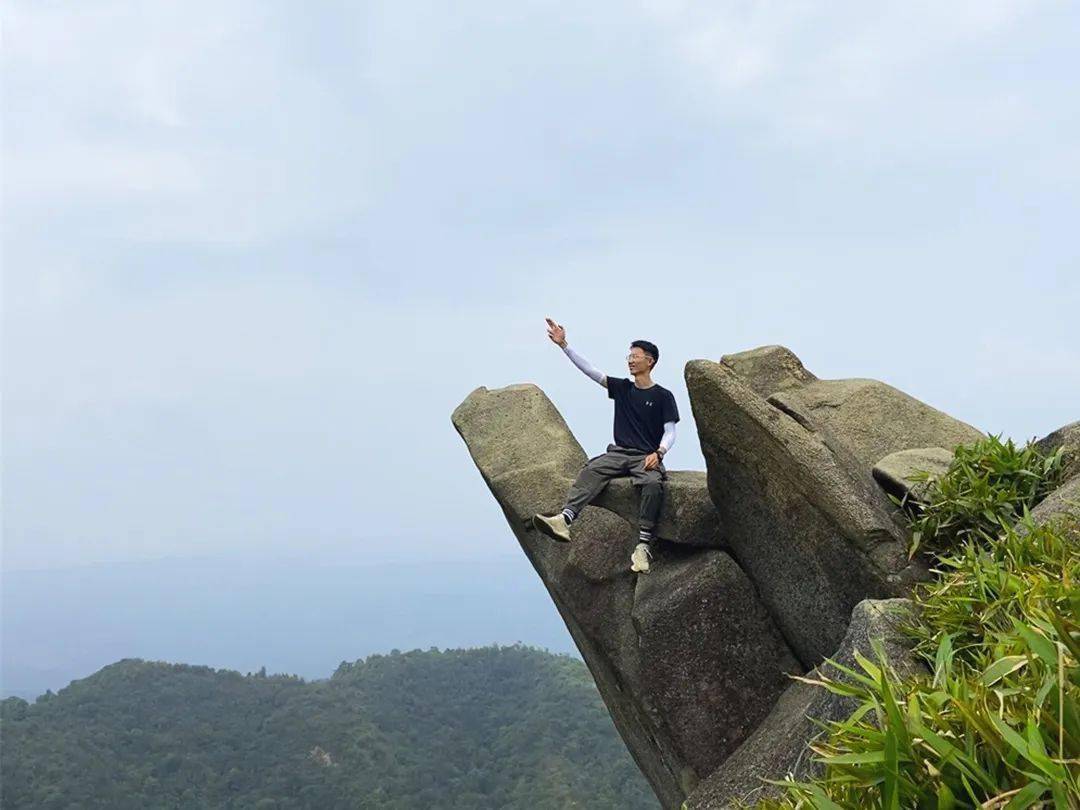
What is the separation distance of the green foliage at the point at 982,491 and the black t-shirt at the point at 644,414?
325 centimetres

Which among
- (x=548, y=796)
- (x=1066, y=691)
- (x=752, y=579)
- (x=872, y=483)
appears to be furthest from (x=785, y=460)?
(x=548, y=796)

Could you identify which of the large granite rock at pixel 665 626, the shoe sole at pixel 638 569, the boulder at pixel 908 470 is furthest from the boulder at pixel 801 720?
the shoe sole at pixel 638 569

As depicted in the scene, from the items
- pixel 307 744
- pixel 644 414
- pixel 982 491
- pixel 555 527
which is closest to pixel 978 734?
pixel 982 491

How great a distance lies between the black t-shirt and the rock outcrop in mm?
570

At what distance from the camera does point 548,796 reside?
55.0 metres

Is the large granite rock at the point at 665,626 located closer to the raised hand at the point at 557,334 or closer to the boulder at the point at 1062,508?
the raised hand at the point at 557,334

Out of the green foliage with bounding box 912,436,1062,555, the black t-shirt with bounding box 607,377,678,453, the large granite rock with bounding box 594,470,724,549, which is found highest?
the black t-shirt with bounding box 607,377,678,453

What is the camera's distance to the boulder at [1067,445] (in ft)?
26.9

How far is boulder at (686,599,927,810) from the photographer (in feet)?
18.0

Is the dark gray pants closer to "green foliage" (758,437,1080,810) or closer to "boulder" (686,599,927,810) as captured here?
"boulder" (686,599,927,810)

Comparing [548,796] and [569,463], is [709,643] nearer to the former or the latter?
[569,463]

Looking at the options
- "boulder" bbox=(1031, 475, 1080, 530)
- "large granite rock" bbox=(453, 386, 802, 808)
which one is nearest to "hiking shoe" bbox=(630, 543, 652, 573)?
"large granite rock" bbox=(453, 386, 802, 808)

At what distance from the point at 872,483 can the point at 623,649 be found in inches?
137

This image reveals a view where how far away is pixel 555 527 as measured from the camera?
1122cm
